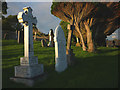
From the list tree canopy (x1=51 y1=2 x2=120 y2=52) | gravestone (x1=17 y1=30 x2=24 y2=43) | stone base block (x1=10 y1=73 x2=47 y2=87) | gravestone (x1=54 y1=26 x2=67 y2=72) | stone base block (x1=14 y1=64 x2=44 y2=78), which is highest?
tree canopy (x1=51 y1=2 x2=120 y2=52)

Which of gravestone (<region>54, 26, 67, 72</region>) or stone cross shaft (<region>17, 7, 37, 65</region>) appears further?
gravestone (<region>54, 26, 67, 72</region>)

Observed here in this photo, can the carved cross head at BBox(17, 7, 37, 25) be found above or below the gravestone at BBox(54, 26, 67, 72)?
above

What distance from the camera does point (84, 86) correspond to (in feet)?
18.6

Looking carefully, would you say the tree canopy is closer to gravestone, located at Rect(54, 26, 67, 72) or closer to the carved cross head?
gravestone, located at Rect(54, 26, 67, 72)

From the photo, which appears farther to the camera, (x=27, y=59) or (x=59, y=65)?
(x=59, y=65)

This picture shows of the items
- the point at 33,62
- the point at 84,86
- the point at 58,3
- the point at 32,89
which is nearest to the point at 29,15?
the point at 33,62

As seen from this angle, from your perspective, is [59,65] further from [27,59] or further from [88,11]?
[88,11]

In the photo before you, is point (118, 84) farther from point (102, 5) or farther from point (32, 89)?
point (102, 5)

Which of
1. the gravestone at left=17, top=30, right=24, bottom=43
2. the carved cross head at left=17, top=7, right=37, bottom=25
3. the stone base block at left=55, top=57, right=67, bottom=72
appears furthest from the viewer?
the gravestone at left=17, top=30, right=24, bottom=43

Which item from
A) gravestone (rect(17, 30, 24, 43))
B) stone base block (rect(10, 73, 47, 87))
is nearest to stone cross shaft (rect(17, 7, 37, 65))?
stone base block (rect(10, 73, 47, 87))

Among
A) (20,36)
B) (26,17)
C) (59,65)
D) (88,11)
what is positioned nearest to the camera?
(26,17)

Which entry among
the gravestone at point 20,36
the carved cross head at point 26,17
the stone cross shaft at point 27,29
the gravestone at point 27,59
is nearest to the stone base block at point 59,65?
the gravestone at point 27,59

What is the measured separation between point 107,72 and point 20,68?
16.6ft

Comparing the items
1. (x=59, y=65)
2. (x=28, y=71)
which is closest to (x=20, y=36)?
(x=59, y=65)
